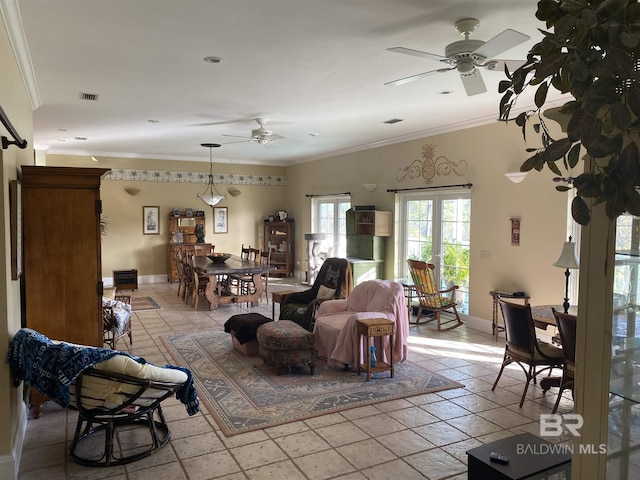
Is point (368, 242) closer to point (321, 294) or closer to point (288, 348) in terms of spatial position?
point (321, 294)

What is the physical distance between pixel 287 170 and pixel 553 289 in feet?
25.4

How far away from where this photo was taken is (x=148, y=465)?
302 centimetres

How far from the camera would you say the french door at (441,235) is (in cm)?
682

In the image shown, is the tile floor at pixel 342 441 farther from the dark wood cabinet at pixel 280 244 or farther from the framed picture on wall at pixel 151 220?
the dark wood cabinet at pixel 280 244

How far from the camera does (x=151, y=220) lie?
408 inches

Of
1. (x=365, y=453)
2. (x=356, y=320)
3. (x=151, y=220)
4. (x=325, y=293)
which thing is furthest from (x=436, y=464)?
(x=151, y=220)

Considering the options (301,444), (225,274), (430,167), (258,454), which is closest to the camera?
(258,454)

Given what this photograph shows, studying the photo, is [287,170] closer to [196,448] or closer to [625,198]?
[196,448]

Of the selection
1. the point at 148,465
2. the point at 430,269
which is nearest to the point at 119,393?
the point at 148,465

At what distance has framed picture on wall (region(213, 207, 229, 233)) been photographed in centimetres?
1111

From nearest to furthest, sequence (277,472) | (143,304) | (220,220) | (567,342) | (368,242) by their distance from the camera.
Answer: (277,472)
(567,342)
(143,304)
(368,242)
(220,220)

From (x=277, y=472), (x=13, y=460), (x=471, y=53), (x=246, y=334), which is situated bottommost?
(x=277, y=472)

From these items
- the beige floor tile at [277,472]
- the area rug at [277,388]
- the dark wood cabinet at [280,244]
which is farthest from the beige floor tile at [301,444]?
the dark wood cabinet at [280,244]

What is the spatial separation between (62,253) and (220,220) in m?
7.43
